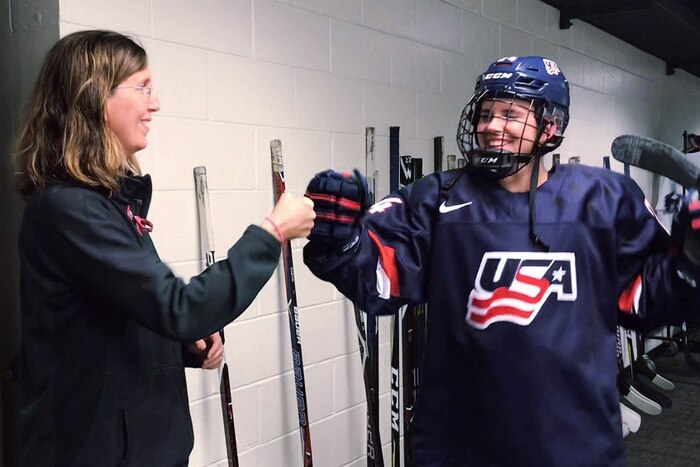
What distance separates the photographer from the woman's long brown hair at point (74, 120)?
117cm

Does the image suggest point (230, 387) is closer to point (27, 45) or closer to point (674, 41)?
point (27, 45)

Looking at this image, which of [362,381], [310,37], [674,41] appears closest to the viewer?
[310,37]

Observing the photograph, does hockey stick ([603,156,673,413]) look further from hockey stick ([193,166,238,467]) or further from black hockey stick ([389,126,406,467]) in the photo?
hockey stick ([193,166,238,467])

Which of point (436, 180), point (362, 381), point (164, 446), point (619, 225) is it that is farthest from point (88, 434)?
point (362, 381)

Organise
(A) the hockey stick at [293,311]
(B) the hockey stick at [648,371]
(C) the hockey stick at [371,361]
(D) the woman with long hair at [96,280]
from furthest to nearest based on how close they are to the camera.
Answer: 1. (B) the hockey stick at [648,371]
2. (C) the hockey stick at [371,361]
3. (A) the hockey stick at [293,311]
4. (D) the woman with long hair at [96,280]

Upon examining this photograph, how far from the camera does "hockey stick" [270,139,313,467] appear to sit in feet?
6.81

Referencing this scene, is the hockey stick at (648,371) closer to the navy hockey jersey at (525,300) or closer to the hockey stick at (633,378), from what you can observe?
the hockey stick at (633,378)

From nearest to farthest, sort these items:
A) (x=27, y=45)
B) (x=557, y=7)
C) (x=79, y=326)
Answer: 1. (x=79, y=326)
2. (x=27, y=45)
3. (x=557, y=7)

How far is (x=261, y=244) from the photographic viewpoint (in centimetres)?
119

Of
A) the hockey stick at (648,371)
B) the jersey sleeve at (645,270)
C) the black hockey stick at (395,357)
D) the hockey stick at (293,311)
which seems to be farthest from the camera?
the hockey stick at (648,371)

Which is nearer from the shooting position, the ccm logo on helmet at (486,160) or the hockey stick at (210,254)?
the ccm logo on helmet at (486,160)

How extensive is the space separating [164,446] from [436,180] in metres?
0.83

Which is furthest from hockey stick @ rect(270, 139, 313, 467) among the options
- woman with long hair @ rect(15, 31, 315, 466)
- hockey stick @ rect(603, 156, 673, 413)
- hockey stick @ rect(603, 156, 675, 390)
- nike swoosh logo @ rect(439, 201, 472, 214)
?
hockey stick @ rect(603, 156, 675, 390)

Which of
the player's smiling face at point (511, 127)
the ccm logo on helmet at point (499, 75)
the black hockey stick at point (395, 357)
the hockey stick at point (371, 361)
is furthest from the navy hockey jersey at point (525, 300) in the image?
the black hockey stick at point (395, 357)
